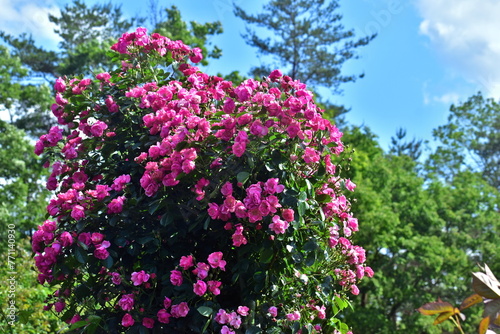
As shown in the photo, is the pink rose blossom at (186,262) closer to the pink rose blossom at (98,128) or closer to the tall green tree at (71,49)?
the pink rose blossom at (98,128)

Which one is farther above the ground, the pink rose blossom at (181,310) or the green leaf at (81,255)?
the green leaf at (81,255)

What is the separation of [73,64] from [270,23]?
8.16 m

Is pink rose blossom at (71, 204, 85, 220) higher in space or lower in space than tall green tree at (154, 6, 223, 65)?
lower

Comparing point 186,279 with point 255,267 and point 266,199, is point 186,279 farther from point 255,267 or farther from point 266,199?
point 266,199

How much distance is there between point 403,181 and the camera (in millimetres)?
17281

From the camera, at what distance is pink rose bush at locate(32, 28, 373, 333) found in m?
3.10

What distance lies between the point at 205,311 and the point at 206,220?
1.67 ft

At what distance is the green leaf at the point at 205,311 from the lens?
2979mm

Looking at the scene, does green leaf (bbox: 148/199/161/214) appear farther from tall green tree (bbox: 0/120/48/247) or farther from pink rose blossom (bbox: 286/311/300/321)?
tall green tree (bbox: 0/120/48/247)

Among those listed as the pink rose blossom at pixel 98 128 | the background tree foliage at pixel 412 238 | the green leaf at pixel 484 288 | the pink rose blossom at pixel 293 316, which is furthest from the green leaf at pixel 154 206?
the background tree foliage at pixel 412 238

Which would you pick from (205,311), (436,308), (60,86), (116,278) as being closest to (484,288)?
(436,308)

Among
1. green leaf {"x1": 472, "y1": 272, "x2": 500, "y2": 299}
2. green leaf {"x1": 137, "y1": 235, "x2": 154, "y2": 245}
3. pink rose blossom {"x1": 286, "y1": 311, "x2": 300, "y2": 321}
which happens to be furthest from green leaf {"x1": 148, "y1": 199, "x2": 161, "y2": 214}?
green leaf {"x1": 472, "y1": 272, "x2": 500, "y2": 299}

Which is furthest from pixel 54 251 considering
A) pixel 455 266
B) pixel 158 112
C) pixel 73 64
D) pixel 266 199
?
pixel 73 64

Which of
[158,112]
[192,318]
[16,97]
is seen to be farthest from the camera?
[16,97]
